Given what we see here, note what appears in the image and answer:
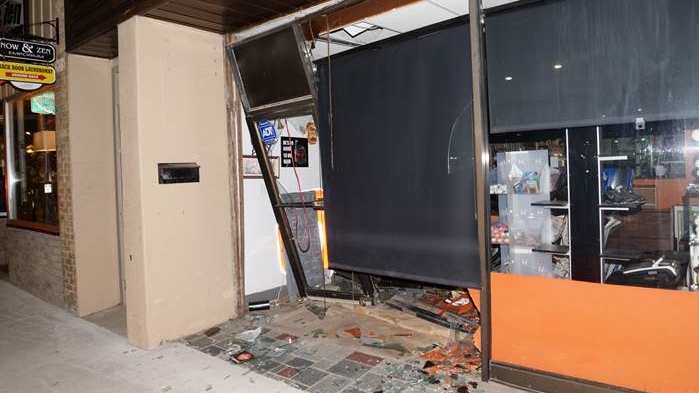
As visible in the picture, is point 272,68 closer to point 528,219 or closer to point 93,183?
point 93,183

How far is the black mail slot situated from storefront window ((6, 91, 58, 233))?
101 inches

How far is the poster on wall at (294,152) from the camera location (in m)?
5.89

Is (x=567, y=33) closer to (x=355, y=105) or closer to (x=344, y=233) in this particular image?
(x=355, y=105)

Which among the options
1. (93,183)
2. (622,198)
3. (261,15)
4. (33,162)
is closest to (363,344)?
(622,198)

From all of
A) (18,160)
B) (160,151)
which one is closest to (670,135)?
(160,151)

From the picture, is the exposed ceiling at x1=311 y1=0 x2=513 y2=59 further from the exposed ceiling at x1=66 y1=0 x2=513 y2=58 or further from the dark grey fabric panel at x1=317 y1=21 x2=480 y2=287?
the dark grey fabric panel at x1=317 y1=21 x2=480 y2=287

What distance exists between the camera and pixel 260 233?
5562mm

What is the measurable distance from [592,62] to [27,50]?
19.4ft

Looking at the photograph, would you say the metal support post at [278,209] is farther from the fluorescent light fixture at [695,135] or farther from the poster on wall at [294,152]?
the fluorescent light fixture at [695,135]

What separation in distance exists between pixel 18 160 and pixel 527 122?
788cm

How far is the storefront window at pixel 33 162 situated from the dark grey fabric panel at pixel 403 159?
13.7 ft

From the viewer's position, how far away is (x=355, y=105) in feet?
12.9

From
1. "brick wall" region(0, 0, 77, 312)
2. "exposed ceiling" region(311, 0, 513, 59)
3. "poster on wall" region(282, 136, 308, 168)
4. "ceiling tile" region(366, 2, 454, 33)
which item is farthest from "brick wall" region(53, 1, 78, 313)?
"ceiling tile" region(366, 2, 454, 33)

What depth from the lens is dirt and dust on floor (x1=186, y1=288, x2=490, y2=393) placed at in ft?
11.1
